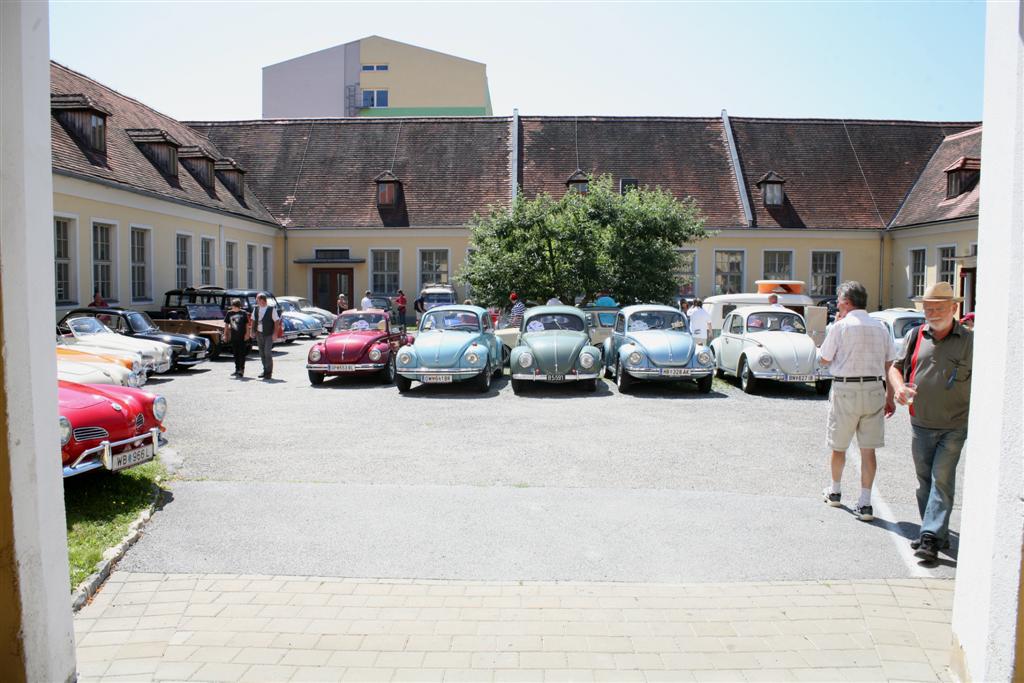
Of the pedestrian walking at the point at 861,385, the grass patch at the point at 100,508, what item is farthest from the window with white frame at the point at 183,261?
the pedestrian walking at the point at 861,385

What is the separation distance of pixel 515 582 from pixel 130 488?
3.85 metres

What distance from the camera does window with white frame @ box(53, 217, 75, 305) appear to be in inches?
746

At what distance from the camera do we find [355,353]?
14305 mm

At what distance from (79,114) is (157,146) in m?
4.24

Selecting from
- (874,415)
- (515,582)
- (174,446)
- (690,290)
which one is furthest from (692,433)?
(690,290)

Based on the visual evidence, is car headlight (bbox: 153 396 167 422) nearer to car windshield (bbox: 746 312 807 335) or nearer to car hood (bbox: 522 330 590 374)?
car hood (bbox: 522 330 590 374)

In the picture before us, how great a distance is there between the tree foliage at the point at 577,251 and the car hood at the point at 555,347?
6.01 meters

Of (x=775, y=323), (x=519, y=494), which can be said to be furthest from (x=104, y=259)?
(x=519, y=494)

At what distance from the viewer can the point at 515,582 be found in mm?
4871

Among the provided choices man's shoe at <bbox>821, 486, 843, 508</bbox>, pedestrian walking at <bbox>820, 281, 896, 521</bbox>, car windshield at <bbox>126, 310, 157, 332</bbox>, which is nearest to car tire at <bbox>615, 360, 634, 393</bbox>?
man's shoe at <bbox>821, 486, 843, 508</bbox>

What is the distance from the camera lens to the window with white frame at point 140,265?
888 inches

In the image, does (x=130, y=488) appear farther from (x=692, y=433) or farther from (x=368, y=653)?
(x=692, y=433)

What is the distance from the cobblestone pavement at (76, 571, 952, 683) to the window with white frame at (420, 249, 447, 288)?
27982 mm

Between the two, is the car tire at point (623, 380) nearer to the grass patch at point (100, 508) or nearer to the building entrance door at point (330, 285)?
the grass patch at point (100, 508)
